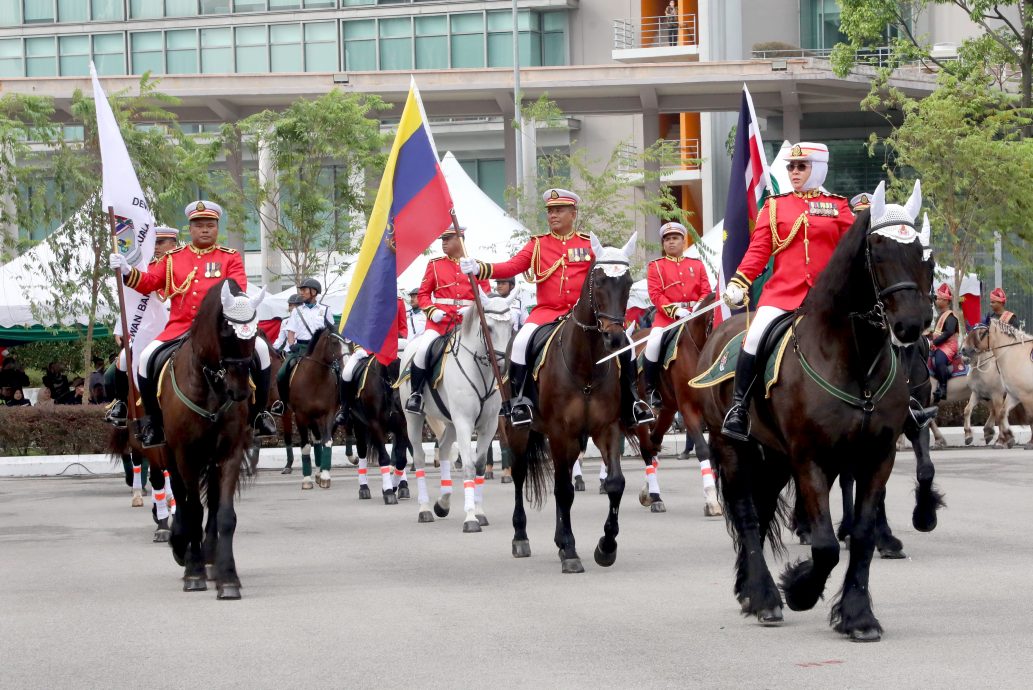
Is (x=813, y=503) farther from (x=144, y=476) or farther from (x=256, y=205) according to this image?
(x=256, y=205)

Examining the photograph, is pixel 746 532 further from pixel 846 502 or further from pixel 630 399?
pixel 630 399

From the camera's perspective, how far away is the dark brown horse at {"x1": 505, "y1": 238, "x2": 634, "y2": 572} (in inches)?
453

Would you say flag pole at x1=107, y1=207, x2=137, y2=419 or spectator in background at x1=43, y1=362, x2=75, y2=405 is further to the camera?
spectator in background at x1=43, y1=362, x2=75, y2=405

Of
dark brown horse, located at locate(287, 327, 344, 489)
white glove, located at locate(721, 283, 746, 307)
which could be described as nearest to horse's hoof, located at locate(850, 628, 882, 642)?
white glove, located at locate(721, 283, 746, 307)

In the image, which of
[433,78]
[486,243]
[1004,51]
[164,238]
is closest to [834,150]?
[433,78]

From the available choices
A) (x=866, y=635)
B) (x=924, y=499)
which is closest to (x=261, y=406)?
(x=924, y=499)

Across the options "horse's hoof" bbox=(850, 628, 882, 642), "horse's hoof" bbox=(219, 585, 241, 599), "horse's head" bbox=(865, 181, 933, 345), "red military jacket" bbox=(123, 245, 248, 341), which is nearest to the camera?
"horse's head" bbox=(865, 181, 933, 345)

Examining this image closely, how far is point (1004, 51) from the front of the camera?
112 ft

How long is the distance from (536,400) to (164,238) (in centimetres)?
471

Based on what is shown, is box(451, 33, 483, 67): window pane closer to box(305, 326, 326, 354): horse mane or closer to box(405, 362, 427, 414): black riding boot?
box(305, 326, 326, 354): horse mane

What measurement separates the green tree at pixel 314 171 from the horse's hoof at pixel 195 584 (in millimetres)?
24271

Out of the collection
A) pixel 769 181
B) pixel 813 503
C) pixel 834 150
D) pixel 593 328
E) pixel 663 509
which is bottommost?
pixel 663 509

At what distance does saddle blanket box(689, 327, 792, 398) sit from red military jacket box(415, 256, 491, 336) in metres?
6.25

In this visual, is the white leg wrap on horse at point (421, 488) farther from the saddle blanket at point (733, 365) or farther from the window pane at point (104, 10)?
the window pane at point (104, 10)
